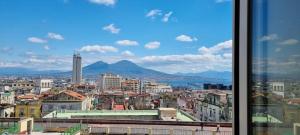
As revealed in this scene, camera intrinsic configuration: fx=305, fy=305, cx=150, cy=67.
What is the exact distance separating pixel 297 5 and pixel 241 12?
22 cm

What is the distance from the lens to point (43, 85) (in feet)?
7.01

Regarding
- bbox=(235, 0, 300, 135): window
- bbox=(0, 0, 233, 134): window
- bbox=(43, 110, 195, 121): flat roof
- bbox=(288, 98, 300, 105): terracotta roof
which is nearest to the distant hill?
bbox=(0, 0, 233, 134): window

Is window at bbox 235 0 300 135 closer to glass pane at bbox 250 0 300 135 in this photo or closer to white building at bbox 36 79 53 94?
glass pane at bbox 250 0 300 135

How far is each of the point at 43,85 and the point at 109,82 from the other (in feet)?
1.68

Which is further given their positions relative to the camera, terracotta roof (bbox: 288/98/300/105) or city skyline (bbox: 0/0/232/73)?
city skyline (bbox: 0/0/232/73)

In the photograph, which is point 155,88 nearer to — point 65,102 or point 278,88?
point 65,102

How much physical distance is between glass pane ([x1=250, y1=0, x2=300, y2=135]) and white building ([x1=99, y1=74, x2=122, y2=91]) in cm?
169

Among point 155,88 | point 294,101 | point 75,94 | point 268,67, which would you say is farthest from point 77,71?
point 294,101

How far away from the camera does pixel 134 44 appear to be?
454 centimetres

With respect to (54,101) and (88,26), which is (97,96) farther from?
(88,26)

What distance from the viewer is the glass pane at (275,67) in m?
0.58

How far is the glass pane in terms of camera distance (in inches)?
23.0

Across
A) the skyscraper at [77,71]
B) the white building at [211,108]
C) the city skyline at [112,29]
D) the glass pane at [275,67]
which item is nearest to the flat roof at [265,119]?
the glass pane at [275,67]

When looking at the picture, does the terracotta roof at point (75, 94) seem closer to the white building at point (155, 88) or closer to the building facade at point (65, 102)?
the building facade at point (65, 102)
